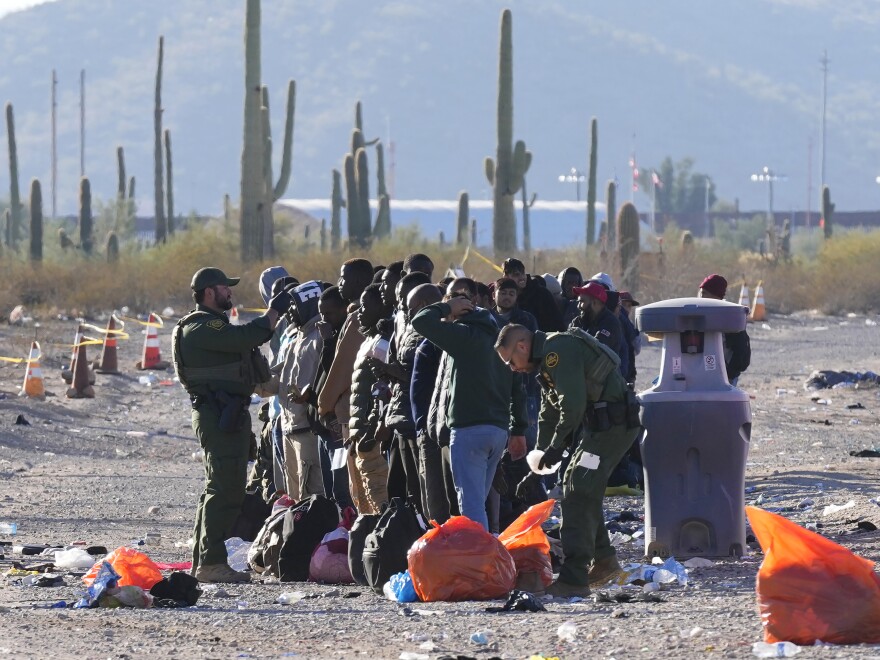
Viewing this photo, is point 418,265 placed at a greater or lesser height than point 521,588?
greater

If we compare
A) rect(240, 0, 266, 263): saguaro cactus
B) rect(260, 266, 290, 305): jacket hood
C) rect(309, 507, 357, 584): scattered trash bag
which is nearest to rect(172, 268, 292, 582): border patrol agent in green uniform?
rect(309, 507, 357, 584): scattered trash bag

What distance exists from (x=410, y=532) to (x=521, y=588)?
2.14 feet

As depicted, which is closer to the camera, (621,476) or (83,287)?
(621,476)

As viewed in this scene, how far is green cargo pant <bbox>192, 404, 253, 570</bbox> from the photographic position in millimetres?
9398

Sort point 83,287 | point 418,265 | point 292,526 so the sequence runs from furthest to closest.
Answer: point 83,287 < point 418,265 < point 292,526

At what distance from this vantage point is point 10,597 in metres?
8.89

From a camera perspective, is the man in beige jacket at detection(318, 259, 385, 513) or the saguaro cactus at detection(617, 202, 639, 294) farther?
the saguaro cactus at detection(617, 202, 639, 294)

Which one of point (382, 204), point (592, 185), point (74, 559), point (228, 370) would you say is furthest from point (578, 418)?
point (592, 185)

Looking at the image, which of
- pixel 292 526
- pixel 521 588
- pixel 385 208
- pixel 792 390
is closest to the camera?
pixel 521 588

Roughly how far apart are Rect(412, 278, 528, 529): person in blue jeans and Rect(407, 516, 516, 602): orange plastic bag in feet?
2.15

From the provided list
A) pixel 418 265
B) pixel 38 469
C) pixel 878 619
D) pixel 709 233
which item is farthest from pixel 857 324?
pixel 709 233

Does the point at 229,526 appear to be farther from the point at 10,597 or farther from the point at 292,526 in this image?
the point at 10,597

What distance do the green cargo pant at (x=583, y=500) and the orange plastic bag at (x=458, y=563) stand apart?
0.37 m

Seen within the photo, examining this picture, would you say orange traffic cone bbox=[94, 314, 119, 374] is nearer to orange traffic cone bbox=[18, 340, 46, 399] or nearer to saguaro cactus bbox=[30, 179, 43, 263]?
orange traffic cone bbox=[18, 340, 46, 399]
